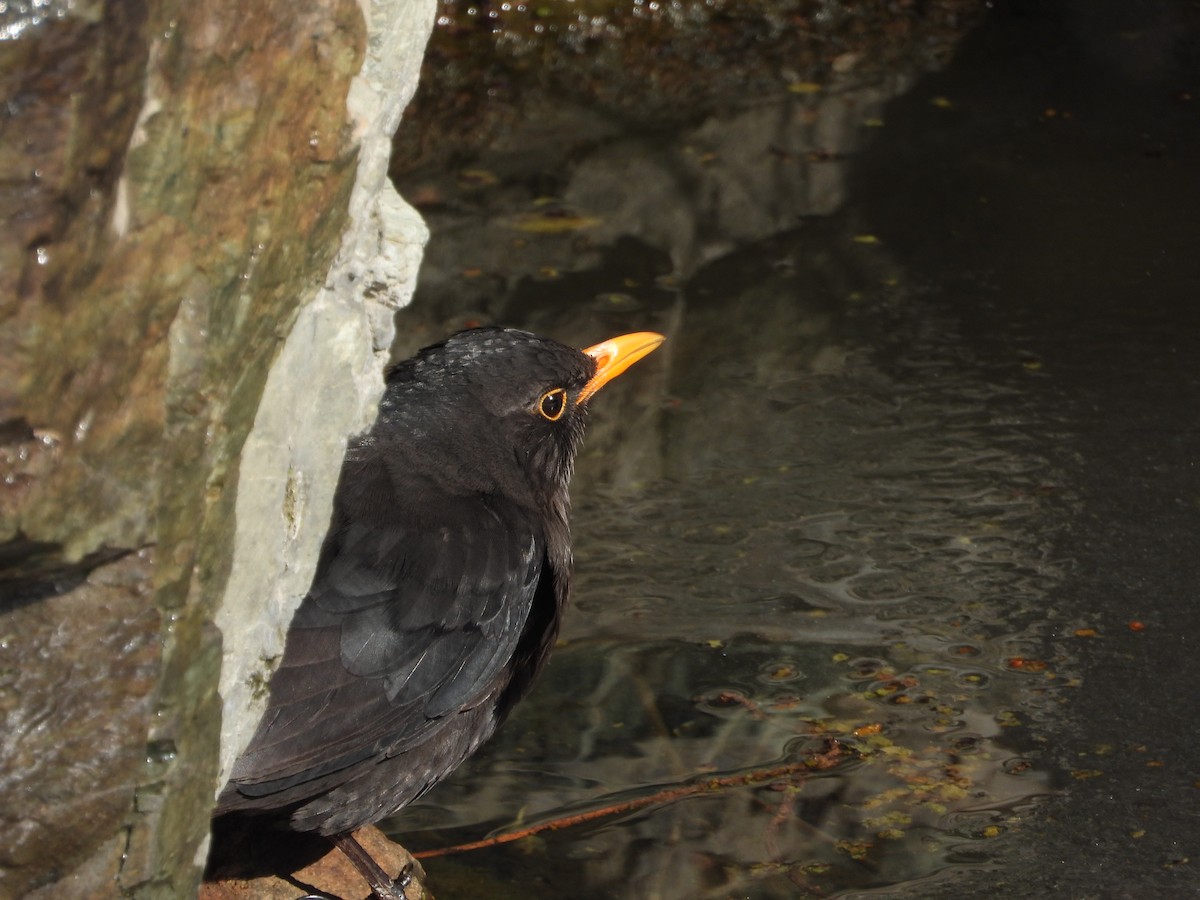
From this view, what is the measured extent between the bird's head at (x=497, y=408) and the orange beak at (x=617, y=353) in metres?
0.18

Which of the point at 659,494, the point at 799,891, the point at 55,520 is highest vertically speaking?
the point at 55,520

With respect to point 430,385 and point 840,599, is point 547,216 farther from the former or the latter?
point 430,385

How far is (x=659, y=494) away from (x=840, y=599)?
935 millimetres

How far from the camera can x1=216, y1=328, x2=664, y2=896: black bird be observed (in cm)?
355

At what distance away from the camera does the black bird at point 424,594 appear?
355 cm

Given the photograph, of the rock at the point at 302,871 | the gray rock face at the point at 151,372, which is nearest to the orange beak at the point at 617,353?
the rock at the point at 302,871

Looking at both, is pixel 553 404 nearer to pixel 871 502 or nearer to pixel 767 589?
pixel 767 589

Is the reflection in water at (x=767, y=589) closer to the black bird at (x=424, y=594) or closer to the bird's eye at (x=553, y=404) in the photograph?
the black bird at (x=424, y=594)

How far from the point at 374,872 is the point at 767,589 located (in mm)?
1791

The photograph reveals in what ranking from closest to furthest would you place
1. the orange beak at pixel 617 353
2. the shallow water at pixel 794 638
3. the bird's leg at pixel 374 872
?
the bird's leg at pixel 374 872, the shallow water at pixel 794 638, the orange beak at pixel 617 353

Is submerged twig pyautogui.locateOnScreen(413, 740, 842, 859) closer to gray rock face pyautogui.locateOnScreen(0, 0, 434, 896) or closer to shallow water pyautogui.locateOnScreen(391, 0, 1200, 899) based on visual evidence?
shallow water pyautogui.locateOnScreen(391, 0, 1200, 899)

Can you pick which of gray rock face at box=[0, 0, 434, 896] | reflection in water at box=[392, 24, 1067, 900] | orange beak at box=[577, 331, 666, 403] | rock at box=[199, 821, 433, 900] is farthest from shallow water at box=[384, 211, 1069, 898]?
gray rock face at box=[0, 0, 434, 896]

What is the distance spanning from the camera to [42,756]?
7.79 ft

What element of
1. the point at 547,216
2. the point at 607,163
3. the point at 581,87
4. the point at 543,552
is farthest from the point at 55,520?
the point at 581,87
